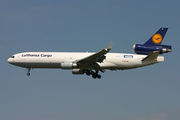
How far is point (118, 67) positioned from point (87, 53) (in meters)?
→ 5.53

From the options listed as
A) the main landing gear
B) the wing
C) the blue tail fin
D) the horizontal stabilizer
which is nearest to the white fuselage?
the horizontal stabilizer

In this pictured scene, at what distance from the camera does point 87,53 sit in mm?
39156

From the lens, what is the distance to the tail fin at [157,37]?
3821cm

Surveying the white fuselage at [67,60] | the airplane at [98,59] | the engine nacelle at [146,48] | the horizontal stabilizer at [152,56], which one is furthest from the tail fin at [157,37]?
the horizontal stabilizer at [152,56]

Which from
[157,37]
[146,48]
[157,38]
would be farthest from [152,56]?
[157,37]

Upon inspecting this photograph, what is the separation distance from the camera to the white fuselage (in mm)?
37156

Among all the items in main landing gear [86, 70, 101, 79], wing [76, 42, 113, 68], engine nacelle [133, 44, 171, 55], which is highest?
engine nacelle [133, 44, 171, 55]

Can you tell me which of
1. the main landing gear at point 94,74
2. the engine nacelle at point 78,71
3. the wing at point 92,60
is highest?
the wing at point 92,60

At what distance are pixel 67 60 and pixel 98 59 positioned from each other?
5418 mm

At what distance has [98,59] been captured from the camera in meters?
35.7

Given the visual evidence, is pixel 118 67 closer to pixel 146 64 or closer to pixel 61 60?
pixel 146 64

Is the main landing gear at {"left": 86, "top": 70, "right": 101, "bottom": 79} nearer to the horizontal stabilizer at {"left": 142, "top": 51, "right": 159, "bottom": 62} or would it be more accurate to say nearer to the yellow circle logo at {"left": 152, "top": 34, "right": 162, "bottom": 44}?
the horizontal stabilizer at {"left": 142, "top": 51, "right": 159, "bottom": 62}

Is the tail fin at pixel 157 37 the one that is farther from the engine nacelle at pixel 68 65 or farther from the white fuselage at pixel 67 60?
the engine nacelle at pixel 68 65

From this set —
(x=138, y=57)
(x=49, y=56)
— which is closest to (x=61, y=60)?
(x=49, y=56)
